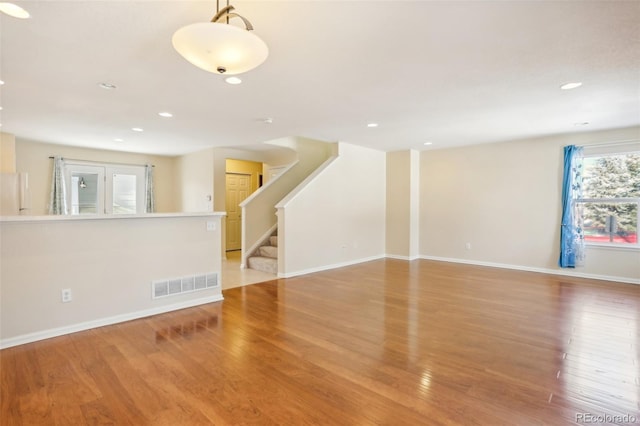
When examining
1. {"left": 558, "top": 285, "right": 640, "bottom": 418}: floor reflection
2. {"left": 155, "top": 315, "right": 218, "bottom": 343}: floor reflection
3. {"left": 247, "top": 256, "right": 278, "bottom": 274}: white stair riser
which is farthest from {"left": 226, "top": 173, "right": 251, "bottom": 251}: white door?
{"left": 558, "top": 285, "right": 640, "bottom": 418}: floor reflection

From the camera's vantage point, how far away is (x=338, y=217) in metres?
6.21

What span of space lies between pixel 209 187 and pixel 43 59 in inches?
179

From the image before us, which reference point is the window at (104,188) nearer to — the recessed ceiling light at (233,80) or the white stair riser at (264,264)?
the white stair riser at (264,264)

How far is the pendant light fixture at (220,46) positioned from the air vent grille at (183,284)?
110 inches

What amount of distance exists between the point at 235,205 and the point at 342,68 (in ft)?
20.9

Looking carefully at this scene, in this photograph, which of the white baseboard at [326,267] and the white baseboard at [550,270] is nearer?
the white baseboard at [550,270]

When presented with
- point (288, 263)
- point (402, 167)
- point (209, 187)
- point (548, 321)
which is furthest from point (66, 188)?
point (548, 321)

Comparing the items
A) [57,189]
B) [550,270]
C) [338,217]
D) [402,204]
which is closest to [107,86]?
[338,217]

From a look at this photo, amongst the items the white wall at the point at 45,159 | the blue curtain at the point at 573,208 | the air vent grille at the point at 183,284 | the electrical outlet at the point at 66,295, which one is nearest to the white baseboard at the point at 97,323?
the air vent grille at the point at 183,284

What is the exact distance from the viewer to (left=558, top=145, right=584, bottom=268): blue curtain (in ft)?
17.4

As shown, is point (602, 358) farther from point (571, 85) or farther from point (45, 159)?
point (45, 159)

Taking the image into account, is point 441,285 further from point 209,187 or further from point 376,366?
point 209,187

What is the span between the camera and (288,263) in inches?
210

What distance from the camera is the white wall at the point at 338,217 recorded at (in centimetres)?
540
